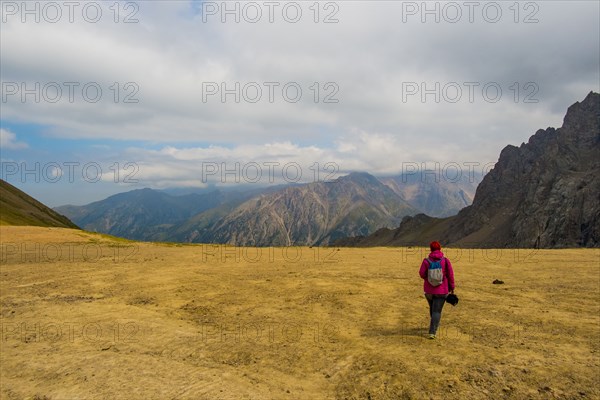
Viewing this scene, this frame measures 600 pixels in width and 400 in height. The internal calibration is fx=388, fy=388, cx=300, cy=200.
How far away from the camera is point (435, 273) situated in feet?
43.7

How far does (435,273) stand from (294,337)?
214 inches

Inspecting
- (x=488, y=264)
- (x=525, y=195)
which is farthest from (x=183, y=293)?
(x=525, y=195)

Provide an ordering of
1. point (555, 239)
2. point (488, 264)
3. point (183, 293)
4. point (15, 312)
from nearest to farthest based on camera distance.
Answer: point (15, 312)
point (183, 293)
point (488, 264)
point (555, 239)

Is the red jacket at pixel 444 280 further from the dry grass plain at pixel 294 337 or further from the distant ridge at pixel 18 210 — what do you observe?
the distant ridge at pixel 18 210

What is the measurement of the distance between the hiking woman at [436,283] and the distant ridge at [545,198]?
336ft

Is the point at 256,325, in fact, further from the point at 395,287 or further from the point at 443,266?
the point at 395,287

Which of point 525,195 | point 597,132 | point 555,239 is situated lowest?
point 555,239

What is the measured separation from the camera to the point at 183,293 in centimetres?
2166

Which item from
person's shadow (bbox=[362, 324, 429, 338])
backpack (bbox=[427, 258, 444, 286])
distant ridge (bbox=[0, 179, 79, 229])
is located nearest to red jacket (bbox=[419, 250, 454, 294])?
backpack (bbox=[427, 258, 444, 286])

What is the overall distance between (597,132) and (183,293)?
178674mm

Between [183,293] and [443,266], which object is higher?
[443,266]

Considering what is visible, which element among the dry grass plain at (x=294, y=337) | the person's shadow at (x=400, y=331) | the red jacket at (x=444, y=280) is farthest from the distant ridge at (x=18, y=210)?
the red jacket at (x=444, y=280)

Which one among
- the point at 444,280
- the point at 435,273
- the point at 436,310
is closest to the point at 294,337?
the point at 436,310

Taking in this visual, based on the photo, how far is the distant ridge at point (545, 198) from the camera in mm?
104812
